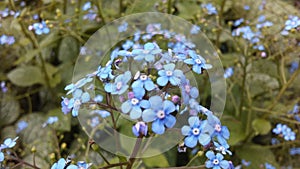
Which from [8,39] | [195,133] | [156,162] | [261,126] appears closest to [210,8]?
[261,126]

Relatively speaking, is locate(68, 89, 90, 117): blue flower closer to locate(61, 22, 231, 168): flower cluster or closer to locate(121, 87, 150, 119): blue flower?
locate(61, 22, 231, 168): flower cluster

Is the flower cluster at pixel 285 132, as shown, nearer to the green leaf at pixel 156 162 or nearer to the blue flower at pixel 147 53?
the green leaf at pixel 156 162

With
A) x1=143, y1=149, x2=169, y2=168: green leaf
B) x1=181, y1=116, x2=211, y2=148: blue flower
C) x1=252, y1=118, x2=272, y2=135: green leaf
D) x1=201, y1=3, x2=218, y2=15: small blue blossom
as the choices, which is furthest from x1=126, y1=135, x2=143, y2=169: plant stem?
Result: x1=201, y1=3, x2=218, y2=15: small blue blossom

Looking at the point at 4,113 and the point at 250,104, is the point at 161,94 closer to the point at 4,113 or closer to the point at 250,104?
the point at 250,104

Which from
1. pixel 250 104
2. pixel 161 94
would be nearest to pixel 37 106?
pixel 250 104

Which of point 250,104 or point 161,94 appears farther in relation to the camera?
point 250,104

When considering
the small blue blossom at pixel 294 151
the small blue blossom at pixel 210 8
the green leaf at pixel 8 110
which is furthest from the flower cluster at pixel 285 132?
the green leaf at pixel 8 110
